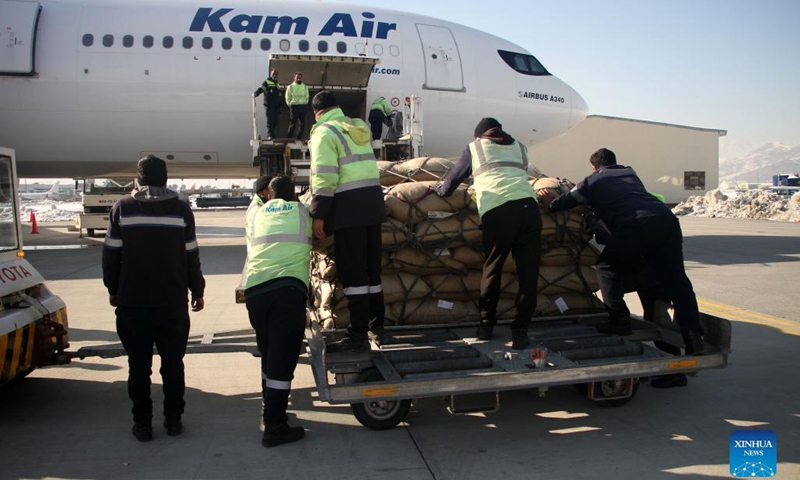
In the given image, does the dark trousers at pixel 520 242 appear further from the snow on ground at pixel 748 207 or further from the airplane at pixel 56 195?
the airplane at pixel 56 195

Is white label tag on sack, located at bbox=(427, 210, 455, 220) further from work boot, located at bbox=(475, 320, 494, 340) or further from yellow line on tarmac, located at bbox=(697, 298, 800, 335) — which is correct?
yellow line on tarmac, located at bbox=(697, 298, 800, 335)

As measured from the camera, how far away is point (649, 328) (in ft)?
17.6

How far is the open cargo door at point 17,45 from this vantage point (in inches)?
500

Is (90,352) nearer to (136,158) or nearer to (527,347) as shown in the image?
(527,347)

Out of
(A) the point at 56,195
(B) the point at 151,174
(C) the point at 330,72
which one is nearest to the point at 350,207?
(B) the point at 151,174

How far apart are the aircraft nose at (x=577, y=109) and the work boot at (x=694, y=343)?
12.0 metres

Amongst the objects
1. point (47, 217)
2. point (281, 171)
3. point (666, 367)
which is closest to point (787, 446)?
point (666, 367)

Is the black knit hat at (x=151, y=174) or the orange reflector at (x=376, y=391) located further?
the black knit hat at (x=151, y=174)

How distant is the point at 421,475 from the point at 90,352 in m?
2.93

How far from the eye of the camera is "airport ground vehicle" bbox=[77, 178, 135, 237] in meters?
19.5

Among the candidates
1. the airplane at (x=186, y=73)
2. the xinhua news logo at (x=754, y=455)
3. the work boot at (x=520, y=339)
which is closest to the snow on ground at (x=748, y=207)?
the airplane at (x=186, y=73)

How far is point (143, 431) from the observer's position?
13.9 feet

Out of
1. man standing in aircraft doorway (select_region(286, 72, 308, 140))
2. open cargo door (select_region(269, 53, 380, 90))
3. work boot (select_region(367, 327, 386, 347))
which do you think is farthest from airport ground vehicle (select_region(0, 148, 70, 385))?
open cargo door (select_region(269, 53, 380, 90))

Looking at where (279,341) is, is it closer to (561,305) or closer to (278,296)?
(278,296)
